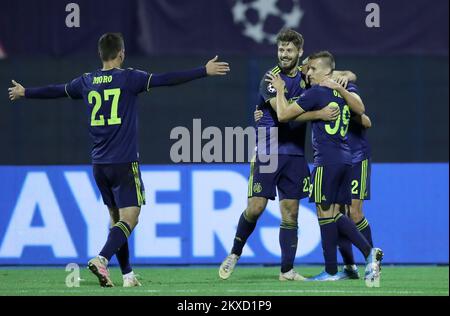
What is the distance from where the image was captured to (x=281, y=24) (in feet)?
38.3

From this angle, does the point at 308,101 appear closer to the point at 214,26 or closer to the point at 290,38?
the point at 290,38

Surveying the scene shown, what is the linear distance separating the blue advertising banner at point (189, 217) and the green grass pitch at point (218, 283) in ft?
0.81

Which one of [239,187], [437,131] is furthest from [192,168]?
[437,131]

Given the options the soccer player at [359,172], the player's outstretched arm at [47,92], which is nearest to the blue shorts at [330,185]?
the soccer player at [359,172]

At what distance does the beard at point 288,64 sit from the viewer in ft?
30.0

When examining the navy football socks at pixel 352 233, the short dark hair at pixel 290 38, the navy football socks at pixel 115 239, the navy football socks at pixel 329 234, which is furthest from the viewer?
the short dark hair at pixel 290 38

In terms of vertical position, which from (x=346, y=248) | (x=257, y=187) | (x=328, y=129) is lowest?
(x=346, y=248)

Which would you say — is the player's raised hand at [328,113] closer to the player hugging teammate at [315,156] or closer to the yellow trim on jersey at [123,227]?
the player hugging teammate at [315,156]

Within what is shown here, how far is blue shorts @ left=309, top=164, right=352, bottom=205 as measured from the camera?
28.8 feet

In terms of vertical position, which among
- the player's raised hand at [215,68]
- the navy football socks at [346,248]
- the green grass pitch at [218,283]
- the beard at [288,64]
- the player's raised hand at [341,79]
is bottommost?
the green grass pitch at [218,283]

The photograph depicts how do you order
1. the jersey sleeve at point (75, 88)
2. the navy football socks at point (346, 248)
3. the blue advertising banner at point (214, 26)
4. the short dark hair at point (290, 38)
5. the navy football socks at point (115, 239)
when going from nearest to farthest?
the navy football socks at point (115, 239)
the jersey sleeve at point (75, 88)
the short dark hair at point (290, 38)
the navy football socks at point (346, 248)
the blue advertising banner at point (214, 26)

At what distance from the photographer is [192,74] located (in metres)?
8.26

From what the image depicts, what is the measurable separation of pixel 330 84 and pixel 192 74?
1.21 meters

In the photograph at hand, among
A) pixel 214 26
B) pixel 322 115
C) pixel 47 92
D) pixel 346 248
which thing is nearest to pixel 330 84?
pixel 322 115
